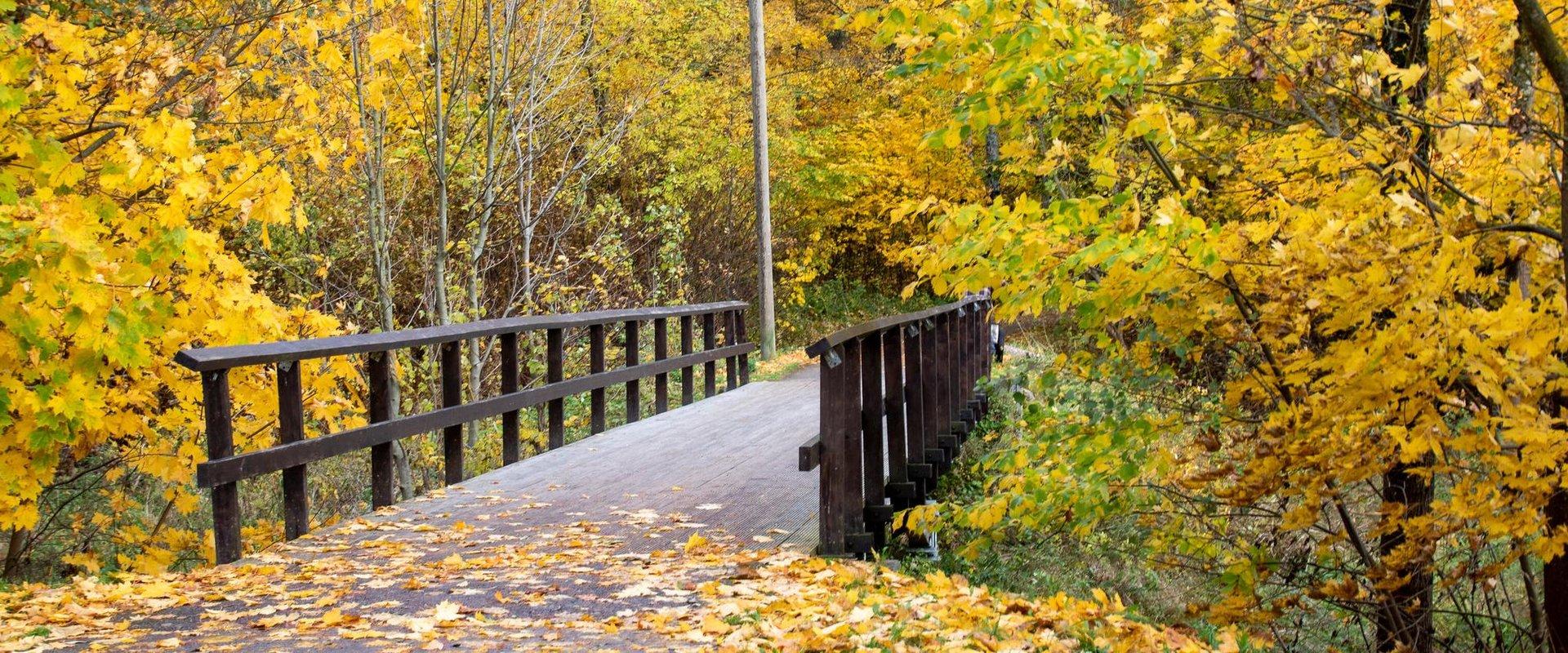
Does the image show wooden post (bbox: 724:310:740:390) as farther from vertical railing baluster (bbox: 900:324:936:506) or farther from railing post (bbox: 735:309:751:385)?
vertical railing baluster (bbox: 900:324:936:506)

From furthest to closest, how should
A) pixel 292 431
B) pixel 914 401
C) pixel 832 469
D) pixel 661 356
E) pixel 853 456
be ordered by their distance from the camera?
1. pixel 661 356
2. pixel 914 401
3. pixel 853 456
4. pixel 292 431
5. pixel 832 469

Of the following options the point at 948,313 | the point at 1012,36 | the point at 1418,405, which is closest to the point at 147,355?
the point at 1012,36

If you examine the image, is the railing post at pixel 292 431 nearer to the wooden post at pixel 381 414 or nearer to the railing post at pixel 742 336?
the wooden post at pixel 381 414

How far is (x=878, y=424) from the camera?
688cm

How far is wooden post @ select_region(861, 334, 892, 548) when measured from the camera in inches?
269

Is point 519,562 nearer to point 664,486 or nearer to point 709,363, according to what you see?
point 664,486

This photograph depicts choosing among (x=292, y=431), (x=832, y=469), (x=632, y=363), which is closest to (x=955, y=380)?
(x=632, y=363)

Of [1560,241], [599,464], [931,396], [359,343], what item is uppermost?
[1560,241]

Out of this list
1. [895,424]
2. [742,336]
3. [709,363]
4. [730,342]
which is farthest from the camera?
[742,336]

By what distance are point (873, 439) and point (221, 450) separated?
128 inches

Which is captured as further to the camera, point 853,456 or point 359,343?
point 359,343

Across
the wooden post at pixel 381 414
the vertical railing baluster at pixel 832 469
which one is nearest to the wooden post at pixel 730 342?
the wooden post at pixel 381 414

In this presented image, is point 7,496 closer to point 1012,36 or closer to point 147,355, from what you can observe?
point 147,355

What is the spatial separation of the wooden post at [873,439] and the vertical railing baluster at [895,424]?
363 mm
